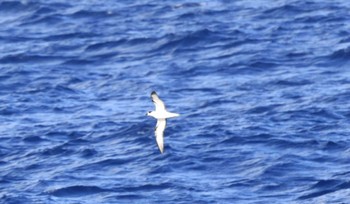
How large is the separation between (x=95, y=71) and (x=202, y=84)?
4733 mm

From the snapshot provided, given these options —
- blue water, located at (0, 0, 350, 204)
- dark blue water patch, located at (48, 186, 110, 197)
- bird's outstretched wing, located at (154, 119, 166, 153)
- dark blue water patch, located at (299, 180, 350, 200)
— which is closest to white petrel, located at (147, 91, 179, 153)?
bird's outstretched wing, located at (154, 119, 166, 153)

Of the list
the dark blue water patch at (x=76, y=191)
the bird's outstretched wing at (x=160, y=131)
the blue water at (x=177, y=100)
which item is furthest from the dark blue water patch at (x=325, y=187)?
the dark blue water patch at (x=76, y=191)

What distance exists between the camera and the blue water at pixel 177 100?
4341 centimetres

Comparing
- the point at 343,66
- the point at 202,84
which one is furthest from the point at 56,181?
the point at 343,66

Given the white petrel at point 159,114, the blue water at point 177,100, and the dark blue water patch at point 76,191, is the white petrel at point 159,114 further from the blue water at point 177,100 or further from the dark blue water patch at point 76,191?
the dark blue water patch at point 76,191

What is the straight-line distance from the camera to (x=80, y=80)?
5369cm

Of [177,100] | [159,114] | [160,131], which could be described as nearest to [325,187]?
[160,131]

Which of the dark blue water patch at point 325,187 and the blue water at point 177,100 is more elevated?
the blue water at point 177,100

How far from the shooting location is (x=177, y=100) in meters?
50.8

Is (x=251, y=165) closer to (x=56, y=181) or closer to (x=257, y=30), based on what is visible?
(x=56, y=181)

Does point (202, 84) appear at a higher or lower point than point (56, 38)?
lower

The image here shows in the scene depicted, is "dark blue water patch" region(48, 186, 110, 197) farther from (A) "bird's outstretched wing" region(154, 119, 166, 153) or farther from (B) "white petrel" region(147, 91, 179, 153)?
(B) "white petrel" region(147, 91, 179, 153)

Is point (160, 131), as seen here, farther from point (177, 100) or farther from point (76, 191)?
point (177, 100)

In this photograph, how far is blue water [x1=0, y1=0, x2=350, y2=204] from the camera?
142 ft
